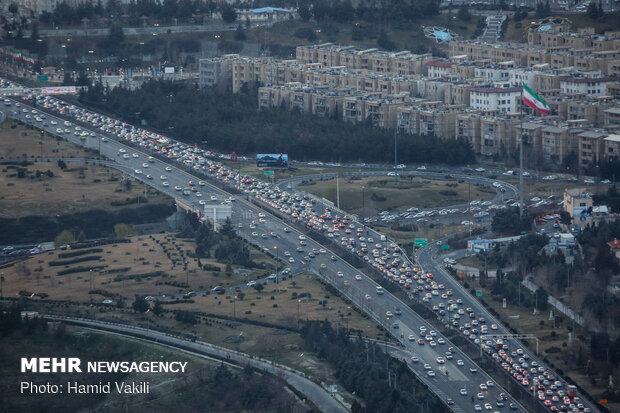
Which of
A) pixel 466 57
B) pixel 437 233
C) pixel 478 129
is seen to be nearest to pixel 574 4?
pixel 466 57

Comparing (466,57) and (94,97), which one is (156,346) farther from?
(466,57)

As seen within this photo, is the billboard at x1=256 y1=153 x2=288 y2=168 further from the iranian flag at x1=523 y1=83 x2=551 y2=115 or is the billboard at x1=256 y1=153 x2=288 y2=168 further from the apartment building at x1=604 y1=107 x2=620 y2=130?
the apartment building at x1=604 y1=107 x2=620 y2=130

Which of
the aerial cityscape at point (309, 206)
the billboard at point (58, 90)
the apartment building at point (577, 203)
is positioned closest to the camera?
the aerial cityscape at point (309, 206)

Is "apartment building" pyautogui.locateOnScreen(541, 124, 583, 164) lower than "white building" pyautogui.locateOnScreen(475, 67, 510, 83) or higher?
lower

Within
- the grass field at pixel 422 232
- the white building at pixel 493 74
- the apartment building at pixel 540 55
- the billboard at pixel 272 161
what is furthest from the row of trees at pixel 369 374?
the apartment building at pixel 540 55

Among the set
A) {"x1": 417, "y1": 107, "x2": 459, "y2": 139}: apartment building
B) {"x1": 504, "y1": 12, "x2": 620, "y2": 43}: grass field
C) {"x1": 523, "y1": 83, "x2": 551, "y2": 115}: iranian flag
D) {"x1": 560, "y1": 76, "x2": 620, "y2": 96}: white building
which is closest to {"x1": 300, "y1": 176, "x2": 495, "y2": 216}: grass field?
{"x1": 523, "y1": 83, "x2": 551, "y2": 115}: iranian flag

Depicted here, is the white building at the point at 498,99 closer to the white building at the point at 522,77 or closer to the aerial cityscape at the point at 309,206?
the aerial cityscape at the point at 309,206
